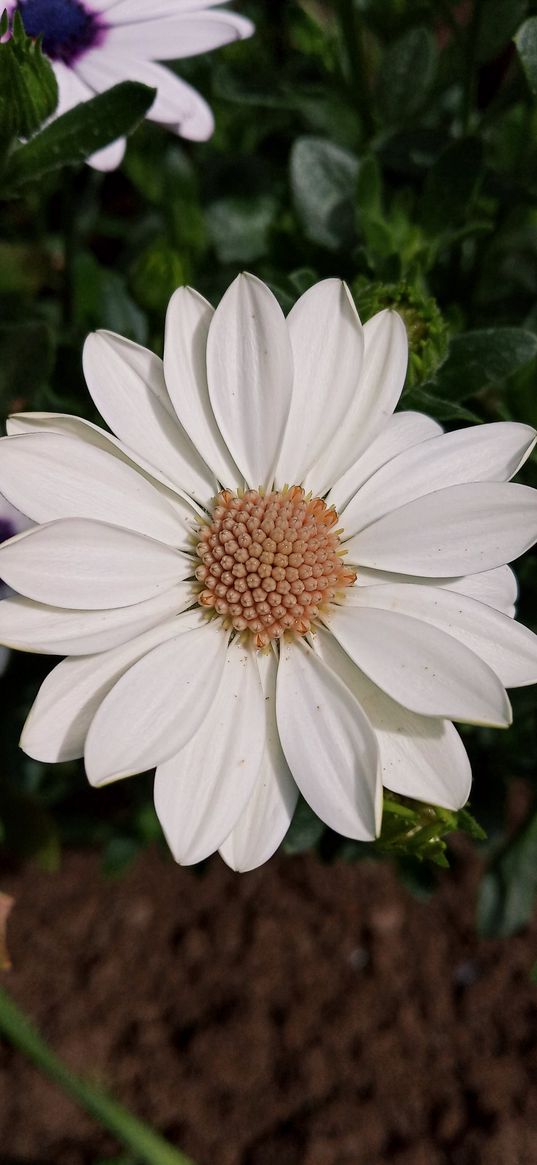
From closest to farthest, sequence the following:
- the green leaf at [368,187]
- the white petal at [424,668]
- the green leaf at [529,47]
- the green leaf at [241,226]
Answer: the white petal at [424,668] → the green leaf at [529,47] → the green leaf at [368,187] → the green leaf at [241,226]

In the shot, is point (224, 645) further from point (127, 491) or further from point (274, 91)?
point (274, 91)

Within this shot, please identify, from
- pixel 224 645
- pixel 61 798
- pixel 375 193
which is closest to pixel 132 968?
pixel 61 798

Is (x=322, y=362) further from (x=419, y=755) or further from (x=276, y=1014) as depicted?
(x=276, y=1014)

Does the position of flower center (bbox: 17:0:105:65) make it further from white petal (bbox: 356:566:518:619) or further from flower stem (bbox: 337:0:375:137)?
white petal (bbox: 356:566:518:619)

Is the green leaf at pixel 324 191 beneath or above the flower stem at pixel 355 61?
beneath

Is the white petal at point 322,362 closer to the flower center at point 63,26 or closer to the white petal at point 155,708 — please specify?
the white petal at point 155,708

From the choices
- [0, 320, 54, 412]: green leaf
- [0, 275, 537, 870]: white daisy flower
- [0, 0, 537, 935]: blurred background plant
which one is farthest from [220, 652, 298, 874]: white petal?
[0, 320, 54, 412]: green leaf

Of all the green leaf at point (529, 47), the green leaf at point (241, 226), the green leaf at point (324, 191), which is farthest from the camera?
the green leaf at point (241, 226)

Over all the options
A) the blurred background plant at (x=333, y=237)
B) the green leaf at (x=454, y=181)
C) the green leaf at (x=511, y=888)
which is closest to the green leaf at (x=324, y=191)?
the blurred background plant at (x=333, y=237)
